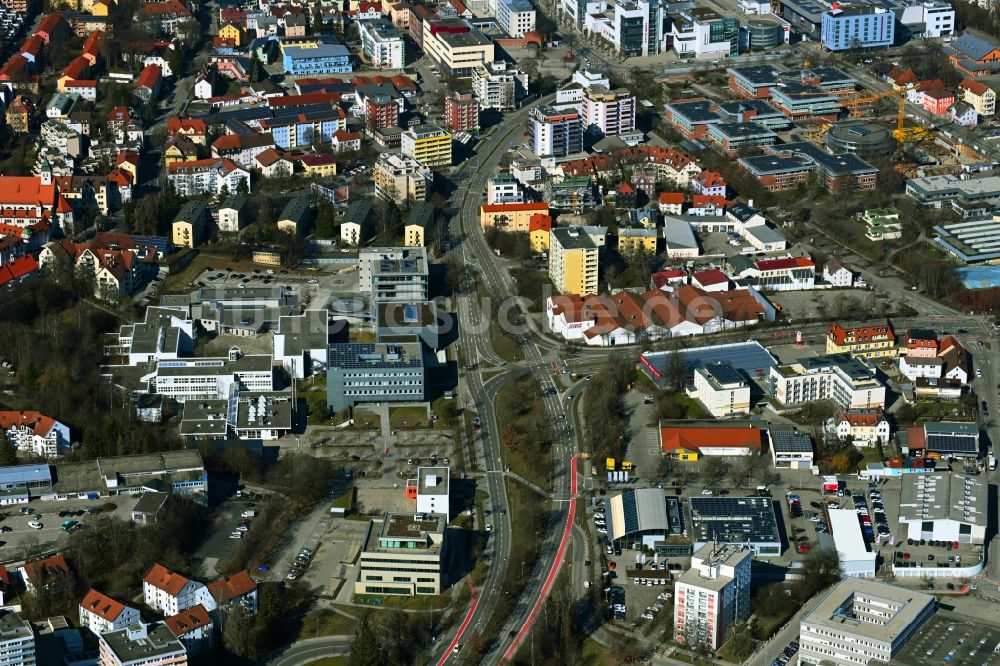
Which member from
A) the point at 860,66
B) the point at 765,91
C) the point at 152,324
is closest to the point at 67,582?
the point at 152,324

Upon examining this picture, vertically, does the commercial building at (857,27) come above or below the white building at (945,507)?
above

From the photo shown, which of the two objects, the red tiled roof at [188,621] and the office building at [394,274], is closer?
the red tiled roof at [188,621]

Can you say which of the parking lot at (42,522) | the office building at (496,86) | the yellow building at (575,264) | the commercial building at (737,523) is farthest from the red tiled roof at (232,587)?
the office building at (496,86)

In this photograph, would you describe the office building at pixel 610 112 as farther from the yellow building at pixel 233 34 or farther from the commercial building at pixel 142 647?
the commercial building at pixel 142 647

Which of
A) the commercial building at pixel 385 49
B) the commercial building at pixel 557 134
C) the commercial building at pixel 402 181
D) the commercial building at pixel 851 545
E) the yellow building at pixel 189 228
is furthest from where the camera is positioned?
the commercial building at pixel 385 49

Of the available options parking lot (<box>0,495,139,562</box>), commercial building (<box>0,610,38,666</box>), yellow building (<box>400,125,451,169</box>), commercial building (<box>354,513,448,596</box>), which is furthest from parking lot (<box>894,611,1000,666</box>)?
yellow building (<box>400,125,451,169</box>)
